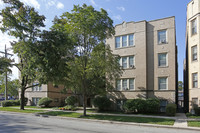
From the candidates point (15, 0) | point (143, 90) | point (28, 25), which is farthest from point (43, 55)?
point (143, 90)

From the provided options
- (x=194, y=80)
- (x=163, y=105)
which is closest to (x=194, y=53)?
(x=194, y=80)

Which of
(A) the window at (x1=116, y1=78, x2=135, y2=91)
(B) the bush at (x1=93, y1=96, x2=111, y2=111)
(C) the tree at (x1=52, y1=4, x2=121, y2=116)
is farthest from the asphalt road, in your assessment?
(A) the window at (x1=116, y1=78, x2=135, y2=91)

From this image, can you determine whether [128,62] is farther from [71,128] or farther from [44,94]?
[44,94]

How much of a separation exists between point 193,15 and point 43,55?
1624cm

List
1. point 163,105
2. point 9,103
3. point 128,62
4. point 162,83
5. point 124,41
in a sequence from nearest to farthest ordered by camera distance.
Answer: point 163,105
point 162,83
point 128,62
point 124,41
point 9,103

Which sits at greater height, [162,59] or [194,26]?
[194,26]

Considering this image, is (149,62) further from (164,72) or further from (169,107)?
(169,107)

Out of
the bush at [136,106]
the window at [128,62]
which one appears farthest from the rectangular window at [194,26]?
the bush at [136,106]

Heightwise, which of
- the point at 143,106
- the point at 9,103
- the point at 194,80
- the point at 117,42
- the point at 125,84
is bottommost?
the point at 9,103

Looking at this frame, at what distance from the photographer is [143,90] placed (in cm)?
2034

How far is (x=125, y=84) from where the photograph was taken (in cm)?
2180

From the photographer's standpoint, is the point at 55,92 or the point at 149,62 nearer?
the point at 149,62

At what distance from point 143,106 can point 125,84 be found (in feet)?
14.4

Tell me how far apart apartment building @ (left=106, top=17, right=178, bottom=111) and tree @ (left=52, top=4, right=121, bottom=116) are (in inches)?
190
